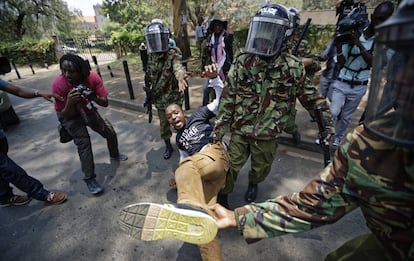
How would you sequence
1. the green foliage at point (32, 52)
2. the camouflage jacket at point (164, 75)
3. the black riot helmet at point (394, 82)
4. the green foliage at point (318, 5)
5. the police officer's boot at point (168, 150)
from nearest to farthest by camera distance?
1. the black riot helmet at point (394, 82)
2. the camouflage jacket at point (164, 75)
3. the police officer's boot at point (168, 150)
4. the green foliage at point (32, 52)
5. the green foliage at point (318, 5)

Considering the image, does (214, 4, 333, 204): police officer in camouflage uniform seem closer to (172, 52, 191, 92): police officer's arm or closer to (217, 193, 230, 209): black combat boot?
(217, 193, 230, 209): black combat boot

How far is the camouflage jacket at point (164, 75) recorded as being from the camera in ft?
10.6

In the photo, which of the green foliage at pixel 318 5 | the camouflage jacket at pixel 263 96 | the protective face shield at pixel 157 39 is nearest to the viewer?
the camouflage jacket at pixel 263 96

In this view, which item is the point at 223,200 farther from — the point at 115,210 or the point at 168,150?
the point at 168,150

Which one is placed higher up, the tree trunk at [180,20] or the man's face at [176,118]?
the tree trunk at [180,20]

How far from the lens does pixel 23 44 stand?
15.3 metres

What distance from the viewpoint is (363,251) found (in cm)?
112

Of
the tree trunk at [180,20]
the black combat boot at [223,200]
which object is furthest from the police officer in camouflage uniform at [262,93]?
the tree trunk at [180,20]

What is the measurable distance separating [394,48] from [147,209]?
1243 millimetres

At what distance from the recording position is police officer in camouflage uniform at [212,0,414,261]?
0.72m

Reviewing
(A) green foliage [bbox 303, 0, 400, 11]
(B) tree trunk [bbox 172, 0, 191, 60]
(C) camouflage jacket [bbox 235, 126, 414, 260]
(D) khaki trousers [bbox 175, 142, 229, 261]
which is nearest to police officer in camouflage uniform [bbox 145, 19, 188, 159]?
(D) khaki trousers [bbox 175, 142, 229, 261]

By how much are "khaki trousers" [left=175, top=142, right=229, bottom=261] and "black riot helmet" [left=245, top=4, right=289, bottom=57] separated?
90 centimetres

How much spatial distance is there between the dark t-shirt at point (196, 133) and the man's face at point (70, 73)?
1227mm

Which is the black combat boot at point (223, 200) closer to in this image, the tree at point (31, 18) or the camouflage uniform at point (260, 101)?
the camouflage uniform at point (260, 101)
